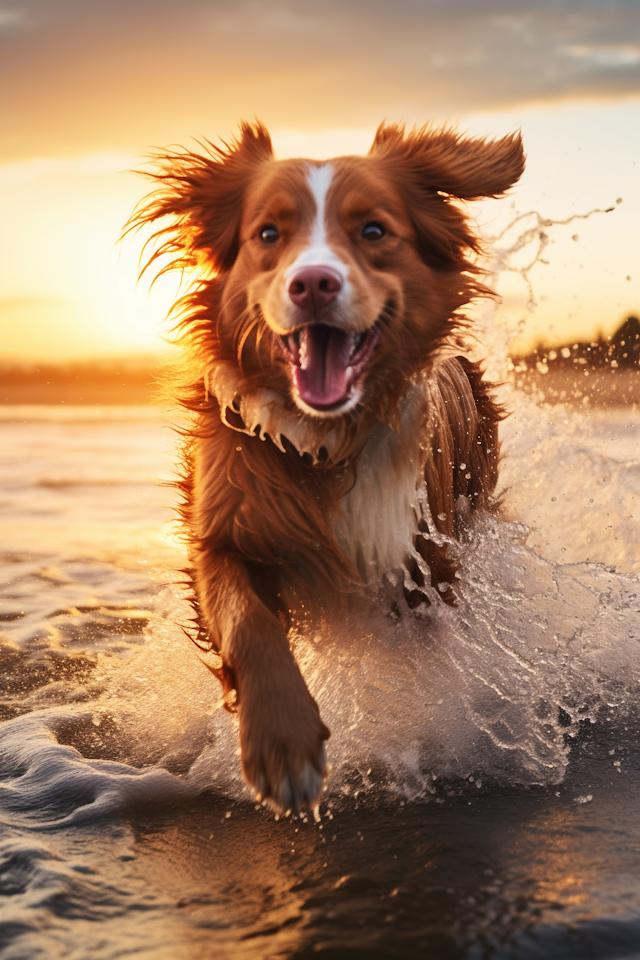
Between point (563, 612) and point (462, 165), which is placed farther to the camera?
point (563, 612)

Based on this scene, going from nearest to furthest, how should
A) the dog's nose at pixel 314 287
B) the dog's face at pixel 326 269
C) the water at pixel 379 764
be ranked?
the water at pixel 379 764 → the dog's nose at pixel 314 287 → the dog's face at pixel 326 269

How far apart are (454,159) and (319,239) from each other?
849 millimetres

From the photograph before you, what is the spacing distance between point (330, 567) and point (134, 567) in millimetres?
2876

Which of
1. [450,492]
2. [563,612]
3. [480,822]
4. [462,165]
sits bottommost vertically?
[480,822]

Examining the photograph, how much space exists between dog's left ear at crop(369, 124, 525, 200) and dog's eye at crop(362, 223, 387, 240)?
0.40m

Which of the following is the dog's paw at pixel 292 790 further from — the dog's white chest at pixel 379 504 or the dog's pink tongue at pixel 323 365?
the dog's pink tongue at pixel 323 365

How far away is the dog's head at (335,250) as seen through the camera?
9.51 feet

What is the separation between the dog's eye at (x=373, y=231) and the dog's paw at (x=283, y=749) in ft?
4.73

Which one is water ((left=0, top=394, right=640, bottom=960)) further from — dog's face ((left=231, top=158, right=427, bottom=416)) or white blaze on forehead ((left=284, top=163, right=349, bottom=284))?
white blaze on forehead ((left=284, top=163, right=349, bottom=284))

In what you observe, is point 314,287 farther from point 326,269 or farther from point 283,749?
point 283,749

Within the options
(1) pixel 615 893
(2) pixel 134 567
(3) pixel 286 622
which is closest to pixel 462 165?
(3) pixel 286 622

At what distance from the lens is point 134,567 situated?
5824 mm

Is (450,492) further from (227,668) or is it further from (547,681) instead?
(227,668)

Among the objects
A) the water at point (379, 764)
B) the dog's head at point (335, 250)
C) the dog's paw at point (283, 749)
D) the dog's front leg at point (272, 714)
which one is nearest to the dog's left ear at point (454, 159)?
the dog's head at point (335, 250)
